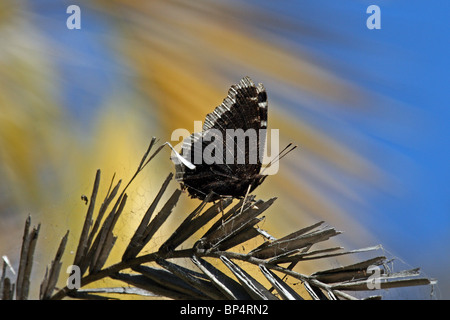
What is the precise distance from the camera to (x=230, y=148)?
2.53ft

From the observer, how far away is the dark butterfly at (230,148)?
0.76 m

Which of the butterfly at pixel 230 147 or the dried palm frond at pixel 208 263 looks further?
the butterfly at pixel 230 147

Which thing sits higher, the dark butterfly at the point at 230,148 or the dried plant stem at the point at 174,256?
the dark butterfly at the point at 230,148

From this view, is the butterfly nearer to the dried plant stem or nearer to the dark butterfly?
the dark butterfly

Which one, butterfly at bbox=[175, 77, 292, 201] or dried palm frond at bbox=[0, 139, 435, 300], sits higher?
butterfly at bbox=[175, 77, 292, 201]

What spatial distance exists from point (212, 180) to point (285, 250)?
0.61 ft

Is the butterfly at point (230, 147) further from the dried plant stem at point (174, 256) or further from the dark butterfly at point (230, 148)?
the dried plant stem at point (174, 256)

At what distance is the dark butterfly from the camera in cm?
76

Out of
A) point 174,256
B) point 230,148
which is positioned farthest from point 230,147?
point 174,256

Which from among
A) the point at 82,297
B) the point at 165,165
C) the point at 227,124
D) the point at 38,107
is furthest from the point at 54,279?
the point at 38,107

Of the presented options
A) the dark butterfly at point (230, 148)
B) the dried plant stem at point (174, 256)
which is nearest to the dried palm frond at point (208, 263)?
the dried plant stem at point (174, 256)

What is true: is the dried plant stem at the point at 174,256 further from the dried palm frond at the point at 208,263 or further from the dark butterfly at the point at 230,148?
the dark butterfly at the point at 230,148

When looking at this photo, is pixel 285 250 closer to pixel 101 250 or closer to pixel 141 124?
pixel 101 250

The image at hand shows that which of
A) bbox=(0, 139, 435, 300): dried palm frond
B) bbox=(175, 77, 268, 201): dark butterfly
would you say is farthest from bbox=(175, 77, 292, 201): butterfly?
bbox=(0, 139, 435, 300): dried palm frond
